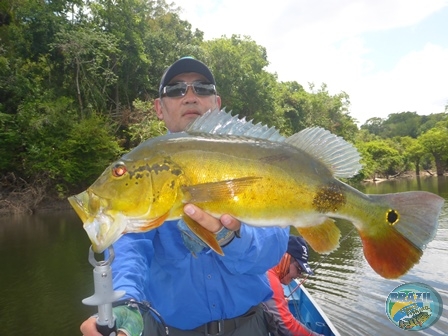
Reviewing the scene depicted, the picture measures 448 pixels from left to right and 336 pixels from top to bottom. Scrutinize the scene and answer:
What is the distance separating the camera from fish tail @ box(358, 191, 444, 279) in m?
1.88

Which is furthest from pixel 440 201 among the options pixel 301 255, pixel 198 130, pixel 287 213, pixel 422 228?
pixel 301 255

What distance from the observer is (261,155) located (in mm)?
1857

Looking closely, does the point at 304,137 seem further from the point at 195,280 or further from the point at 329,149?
the point at 195,280

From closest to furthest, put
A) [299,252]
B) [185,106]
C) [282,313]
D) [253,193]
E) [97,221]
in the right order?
1. [97,221]
2. [253,193]
3. [185,106]
4. [282,313]
5. [299,252]

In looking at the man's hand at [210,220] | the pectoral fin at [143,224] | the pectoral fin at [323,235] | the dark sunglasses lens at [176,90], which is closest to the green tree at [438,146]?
the dark sunglasses lens at [176,90]

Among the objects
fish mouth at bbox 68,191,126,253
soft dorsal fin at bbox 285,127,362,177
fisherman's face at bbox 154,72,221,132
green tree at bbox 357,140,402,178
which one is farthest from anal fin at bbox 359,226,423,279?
green tree at bbox 357,140,402,178

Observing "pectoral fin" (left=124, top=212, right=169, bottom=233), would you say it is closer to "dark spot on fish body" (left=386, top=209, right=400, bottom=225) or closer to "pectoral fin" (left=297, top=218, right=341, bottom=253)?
"pectoral fin" (left=297, top=218, right=341, bottom=253)

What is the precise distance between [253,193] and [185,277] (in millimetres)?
936

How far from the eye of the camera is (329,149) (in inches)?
80.0

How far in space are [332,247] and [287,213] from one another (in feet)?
1.21

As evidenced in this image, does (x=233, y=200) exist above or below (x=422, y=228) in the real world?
above

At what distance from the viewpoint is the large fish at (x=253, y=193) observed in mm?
1747

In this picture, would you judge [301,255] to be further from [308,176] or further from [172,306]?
[308,176]

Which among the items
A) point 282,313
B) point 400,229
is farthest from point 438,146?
point 400,229
